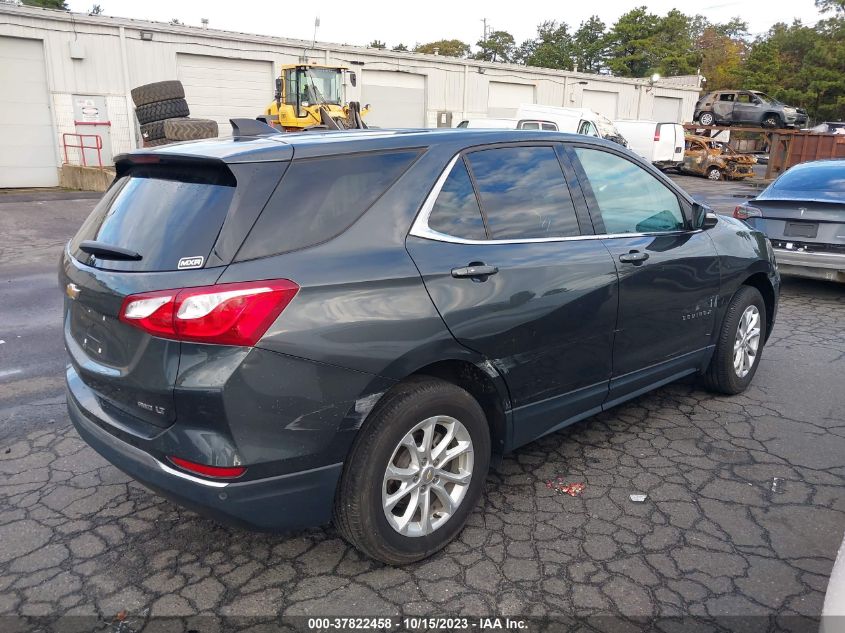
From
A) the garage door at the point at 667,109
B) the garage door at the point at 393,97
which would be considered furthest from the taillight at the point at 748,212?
the garage door at the point at 667,109

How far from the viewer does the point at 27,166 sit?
20047mm

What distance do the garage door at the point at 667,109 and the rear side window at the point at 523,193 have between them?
39269 millimetres

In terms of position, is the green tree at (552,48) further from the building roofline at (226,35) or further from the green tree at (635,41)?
the building roofline at (226,35)

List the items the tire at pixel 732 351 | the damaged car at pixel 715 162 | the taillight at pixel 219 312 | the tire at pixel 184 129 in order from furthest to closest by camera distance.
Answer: the damaged car at pixel 715 162
the tire at pixel 184 129
the tire at pixel 732 351
the taillight at pixel 219 312

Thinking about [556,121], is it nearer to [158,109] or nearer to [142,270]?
[158,109]

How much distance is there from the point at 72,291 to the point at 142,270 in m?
0.58

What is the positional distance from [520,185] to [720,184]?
24959 millimetres

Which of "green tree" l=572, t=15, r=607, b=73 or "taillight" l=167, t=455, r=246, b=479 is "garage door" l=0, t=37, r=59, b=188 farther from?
"green tree" l=572, t=15, r=607, b=73

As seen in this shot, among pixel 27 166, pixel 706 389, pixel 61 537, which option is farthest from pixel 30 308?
pixel 27 166

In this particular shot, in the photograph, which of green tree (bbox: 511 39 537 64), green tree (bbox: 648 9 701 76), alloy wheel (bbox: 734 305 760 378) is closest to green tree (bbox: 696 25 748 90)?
green tree (bbox: 648 9 701 76)

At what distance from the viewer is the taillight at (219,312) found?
2320 millimetres

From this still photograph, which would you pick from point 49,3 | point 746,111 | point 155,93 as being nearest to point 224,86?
point 155,93

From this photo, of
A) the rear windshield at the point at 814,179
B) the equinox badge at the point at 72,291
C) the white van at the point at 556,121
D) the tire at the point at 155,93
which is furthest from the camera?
the white van at the point at 556,121

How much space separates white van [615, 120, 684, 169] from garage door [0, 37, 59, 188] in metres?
20.1
